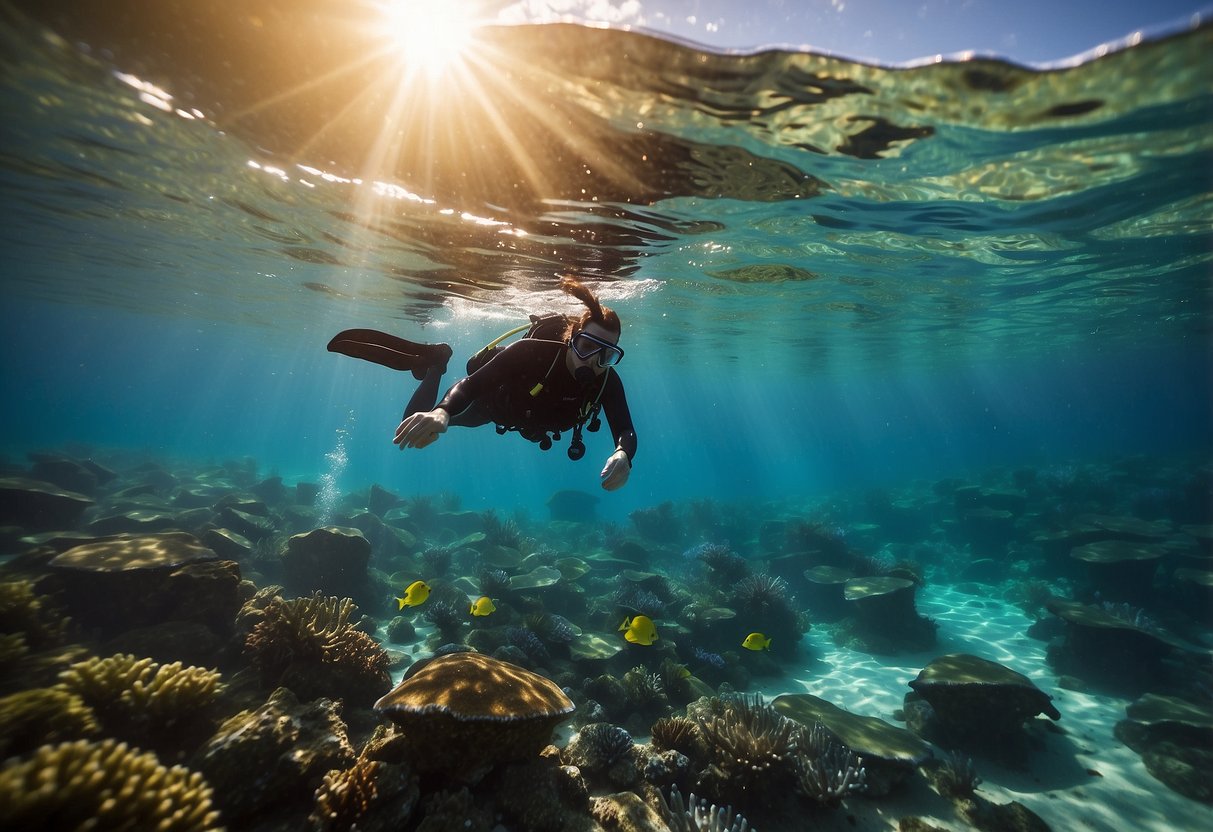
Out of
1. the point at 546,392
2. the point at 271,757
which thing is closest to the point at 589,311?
the point at 546,392

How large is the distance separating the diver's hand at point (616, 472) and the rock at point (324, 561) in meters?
10.0

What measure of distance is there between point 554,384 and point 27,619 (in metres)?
7.04

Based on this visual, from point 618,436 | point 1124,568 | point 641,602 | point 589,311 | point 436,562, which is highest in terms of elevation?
point 589,311

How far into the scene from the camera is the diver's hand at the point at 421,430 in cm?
356

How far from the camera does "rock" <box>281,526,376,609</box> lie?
38.0 feet

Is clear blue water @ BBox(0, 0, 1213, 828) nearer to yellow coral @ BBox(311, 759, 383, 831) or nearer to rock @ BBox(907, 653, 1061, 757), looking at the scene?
rock @ BBox(907, 653, 1061, 757)

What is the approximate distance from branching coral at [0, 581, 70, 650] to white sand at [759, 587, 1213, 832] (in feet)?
29.2

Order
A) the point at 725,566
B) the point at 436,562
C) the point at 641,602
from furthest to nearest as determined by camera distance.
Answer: the point at 436,562
the point at 725,566
the point at 641,602

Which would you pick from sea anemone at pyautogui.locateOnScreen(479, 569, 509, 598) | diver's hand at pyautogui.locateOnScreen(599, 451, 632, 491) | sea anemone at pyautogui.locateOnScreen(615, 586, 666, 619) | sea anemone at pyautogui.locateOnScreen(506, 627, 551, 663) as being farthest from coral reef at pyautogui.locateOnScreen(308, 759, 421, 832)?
sea anemone at pyautogui.locateOnScreen(479, 569, 509, 598)

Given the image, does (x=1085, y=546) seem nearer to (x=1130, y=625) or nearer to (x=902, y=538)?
(x=1130, y=625)

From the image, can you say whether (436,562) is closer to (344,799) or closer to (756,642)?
(756,642)

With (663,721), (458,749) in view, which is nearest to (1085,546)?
(663,721)

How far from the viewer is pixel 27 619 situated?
5.62 m

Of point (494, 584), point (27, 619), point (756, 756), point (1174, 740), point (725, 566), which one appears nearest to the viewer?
point (756, 756)
